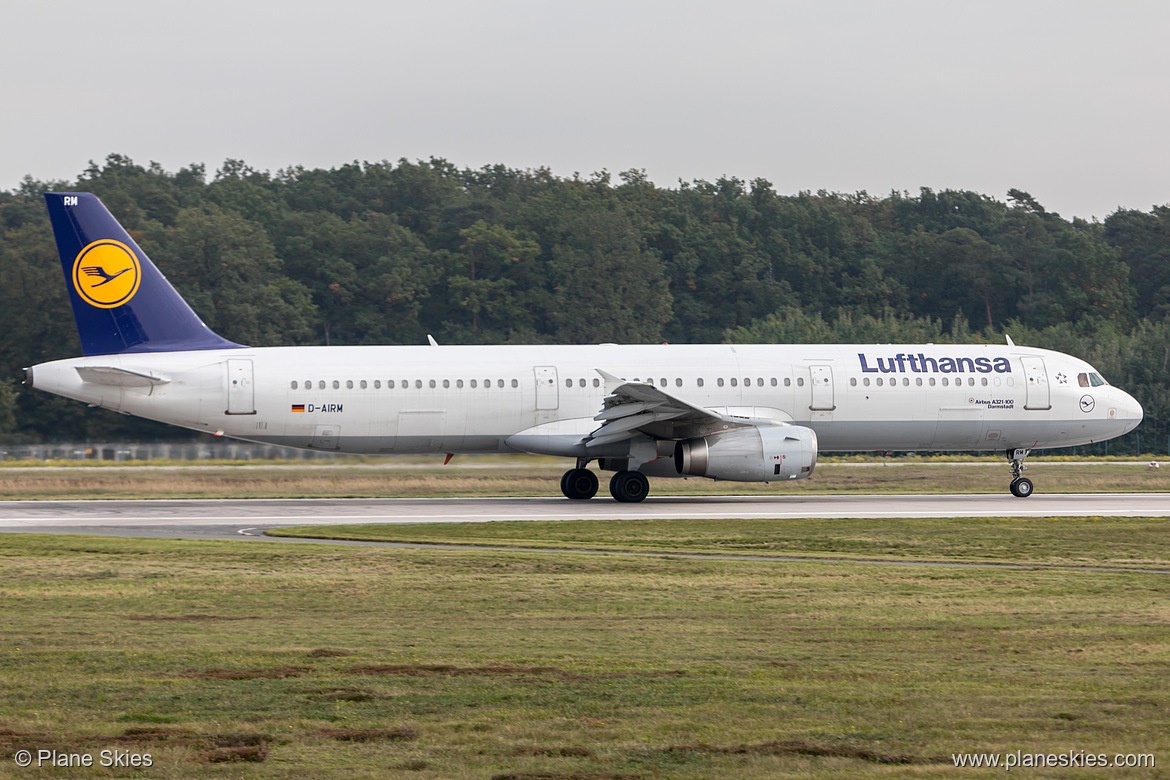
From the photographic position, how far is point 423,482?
34.2 metres

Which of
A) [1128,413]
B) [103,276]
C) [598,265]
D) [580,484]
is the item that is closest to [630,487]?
[580,484]

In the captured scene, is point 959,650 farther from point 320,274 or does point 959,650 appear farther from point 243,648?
point 320,274

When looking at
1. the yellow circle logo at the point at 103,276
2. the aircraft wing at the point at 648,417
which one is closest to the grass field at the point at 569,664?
the aircraft wing at the point at 648,417

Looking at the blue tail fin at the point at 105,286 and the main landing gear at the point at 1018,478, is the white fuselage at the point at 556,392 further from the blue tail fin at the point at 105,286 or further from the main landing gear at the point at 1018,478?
the blue tail fin at the point at 105,286

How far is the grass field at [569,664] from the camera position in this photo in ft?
24.2

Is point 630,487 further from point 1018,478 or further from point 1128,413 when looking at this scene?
point 1128,413

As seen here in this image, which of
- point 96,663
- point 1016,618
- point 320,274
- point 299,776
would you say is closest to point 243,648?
point 96,663

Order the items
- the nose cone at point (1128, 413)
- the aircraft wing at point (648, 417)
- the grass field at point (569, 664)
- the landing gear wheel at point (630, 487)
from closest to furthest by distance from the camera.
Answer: the grass field at point (569, 664) < the aircraft wing at point (648, 417) < the landing gear wheel at point (630, 487) < the nose cone at point (1128, 413)

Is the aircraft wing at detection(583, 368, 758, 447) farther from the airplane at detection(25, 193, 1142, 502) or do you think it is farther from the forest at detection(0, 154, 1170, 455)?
the forest at detection(0, 154, 1170, 455)

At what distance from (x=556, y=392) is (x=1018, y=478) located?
11.8 meters

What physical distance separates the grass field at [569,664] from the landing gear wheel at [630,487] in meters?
10.1

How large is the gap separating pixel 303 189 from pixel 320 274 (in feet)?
64.7

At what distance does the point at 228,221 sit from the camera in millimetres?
66750

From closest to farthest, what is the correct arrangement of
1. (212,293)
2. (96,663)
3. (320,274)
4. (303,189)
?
(96,663) < (212,293) < (320,274) < (303,189)
